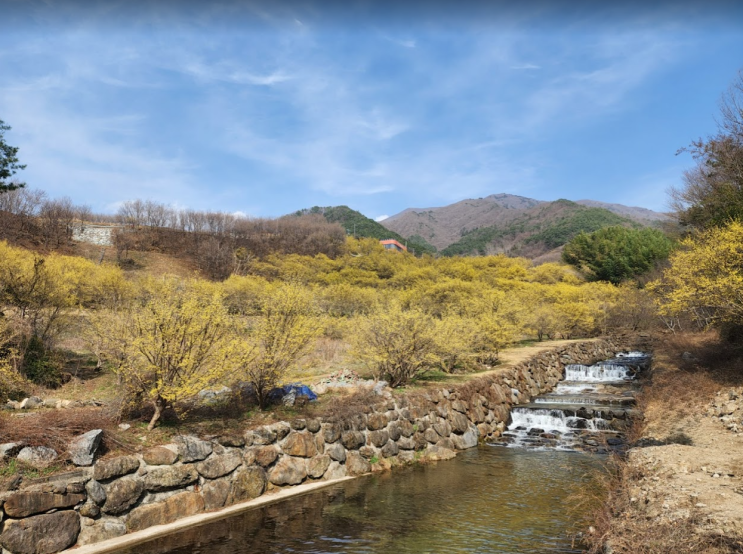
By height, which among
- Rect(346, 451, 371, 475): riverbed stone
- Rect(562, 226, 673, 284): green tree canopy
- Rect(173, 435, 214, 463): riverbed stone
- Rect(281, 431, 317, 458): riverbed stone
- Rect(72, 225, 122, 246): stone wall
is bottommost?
Rect(346, 451, 371, 475): riverbed stone

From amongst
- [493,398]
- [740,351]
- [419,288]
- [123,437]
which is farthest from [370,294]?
[123,437]

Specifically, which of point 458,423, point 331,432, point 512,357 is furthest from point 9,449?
point 512,357

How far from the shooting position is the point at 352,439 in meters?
12.6

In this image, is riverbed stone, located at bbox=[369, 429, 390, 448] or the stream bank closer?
the stream bank

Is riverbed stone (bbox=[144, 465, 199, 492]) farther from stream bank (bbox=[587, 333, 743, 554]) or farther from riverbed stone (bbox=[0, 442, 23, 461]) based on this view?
stream bank (bbox=[587, 333, 743, 554])

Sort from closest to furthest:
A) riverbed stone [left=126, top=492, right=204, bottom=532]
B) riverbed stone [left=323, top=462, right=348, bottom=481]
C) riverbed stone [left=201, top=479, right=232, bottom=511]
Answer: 1. riverbed stone [left=126, top=492, right=204, bottom=532]
2. riverbed stone [left=201, top=479, right=232, bottom=511]
3. riverbed stone [left=323, top=462, right=348, bottom=481]

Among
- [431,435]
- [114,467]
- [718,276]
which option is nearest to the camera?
[114,467]

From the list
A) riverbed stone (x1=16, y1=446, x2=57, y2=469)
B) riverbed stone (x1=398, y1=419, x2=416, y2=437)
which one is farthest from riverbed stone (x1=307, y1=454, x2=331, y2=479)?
riverbed stone (x1=16, y1=446, x2=57, y2=469)

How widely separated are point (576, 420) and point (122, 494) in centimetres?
1525

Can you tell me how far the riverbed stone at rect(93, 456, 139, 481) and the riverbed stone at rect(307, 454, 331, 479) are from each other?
4335 millimetres

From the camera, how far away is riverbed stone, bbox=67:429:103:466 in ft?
26.4

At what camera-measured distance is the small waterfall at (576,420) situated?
1513cm

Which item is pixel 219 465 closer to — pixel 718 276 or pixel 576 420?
pixel 576 420

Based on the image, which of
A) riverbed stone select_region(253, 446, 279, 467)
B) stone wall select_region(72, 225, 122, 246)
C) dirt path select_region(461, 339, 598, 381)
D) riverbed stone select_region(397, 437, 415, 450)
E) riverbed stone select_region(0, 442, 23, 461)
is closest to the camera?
riverbed stone select_region(0, 442, 23, 461)
